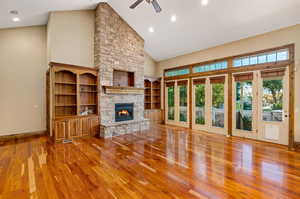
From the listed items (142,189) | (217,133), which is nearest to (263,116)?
(217,133)

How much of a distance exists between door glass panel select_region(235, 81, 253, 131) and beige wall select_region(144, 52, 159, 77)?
14.5ft

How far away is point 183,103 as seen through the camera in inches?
293

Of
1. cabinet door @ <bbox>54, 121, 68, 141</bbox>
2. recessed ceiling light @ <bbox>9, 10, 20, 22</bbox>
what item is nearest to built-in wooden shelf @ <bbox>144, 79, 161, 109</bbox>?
cabinet door @ <bbox>54, 121, 68, 141</bbox>

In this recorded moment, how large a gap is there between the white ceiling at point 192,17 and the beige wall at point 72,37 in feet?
1.00

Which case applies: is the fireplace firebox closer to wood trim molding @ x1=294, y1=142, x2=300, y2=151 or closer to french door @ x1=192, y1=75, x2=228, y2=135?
french door @ x1=192, y1=75, x2=228, y2=135

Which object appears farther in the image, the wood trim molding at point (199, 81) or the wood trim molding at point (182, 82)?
the wood trim molding at point (182, 82)

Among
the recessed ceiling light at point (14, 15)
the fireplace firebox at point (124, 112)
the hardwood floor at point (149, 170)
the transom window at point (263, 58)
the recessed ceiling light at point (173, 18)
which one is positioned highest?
the recessed ceiling light at point (173, 18)

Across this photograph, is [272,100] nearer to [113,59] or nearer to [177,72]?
[177,72]

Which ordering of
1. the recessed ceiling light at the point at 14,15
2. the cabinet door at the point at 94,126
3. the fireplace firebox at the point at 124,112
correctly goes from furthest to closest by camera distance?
the fireplace firebox at the point at 124,112 < the cabinet door at the point at 94,126 < the recessed ceiling light at the point at 14,15

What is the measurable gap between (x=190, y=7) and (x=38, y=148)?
610cm

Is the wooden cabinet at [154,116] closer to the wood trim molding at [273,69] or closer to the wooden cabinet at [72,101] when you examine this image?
the wooden cabinet at [72,101]

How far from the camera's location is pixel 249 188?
7.95 feet

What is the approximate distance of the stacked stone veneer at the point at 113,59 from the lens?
574 cm

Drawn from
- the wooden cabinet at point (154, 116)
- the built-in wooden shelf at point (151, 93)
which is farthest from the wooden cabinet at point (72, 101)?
the built-in wooden shelf at point (151, 93)
